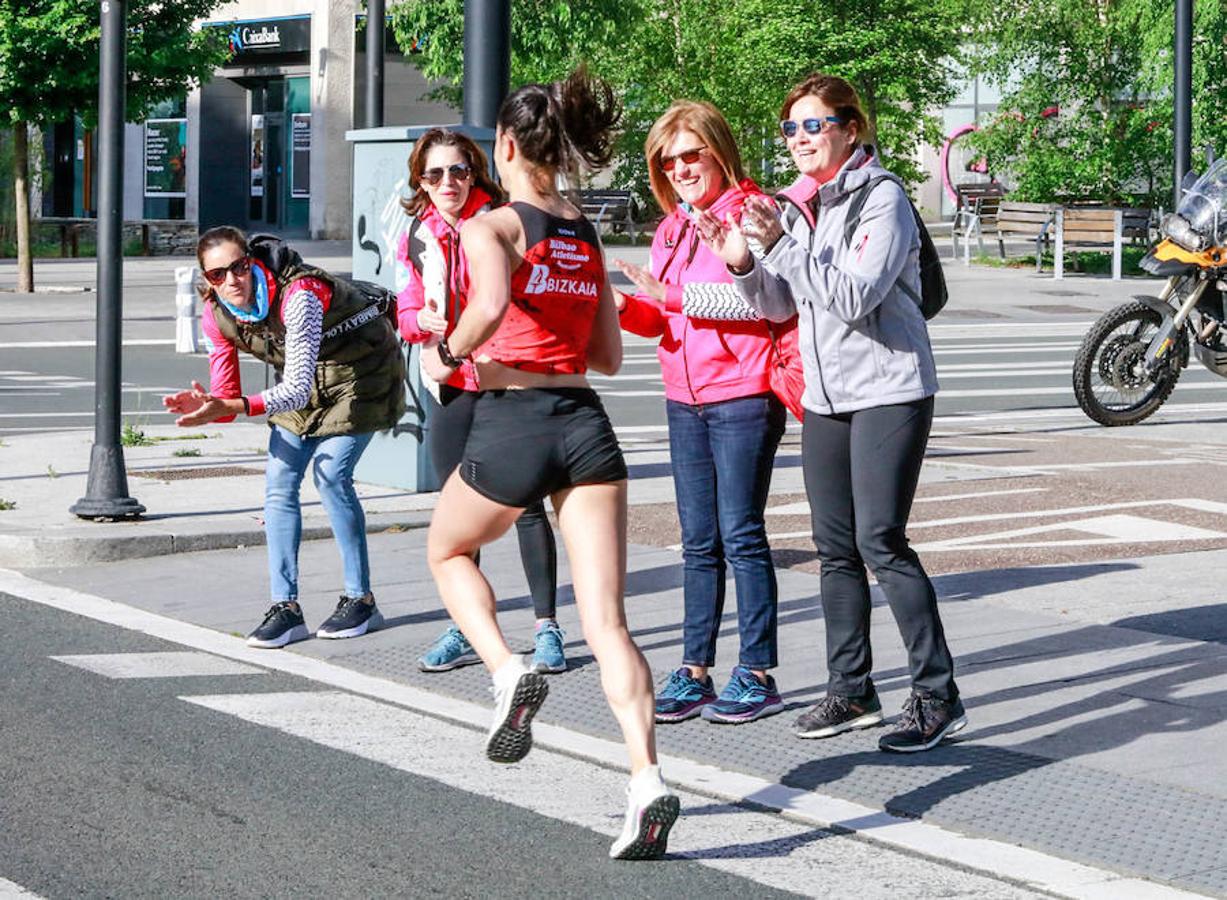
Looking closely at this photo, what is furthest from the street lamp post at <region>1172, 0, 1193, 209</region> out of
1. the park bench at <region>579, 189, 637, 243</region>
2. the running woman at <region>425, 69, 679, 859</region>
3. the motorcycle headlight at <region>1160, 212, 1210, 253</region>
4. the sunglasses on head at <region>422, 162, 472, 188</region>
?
the park bench at <region>579, 189, 637, 243</region>

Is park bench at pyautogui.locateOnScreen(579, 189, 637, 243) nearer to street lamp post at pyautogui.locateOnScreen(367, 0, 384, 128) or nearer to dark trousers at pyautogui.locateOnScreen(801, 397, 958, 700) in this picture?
street lamp post at pyautogui.locateOnScreen(367, 0, 384, 128)

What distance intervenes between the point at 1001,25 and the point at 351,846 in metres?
32.5

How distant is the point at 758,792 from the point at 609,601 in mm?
956

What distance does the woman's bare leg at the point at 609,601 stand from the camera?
5160mm

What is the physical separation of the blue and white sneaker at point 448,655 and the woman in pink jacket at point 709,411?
0.97 metres

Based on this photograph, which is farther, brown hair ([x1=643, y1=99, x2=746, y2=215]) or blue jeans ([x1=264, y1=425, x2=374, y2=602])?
blue jeans ([x1=264, y1=425, x2=374, y2=602])

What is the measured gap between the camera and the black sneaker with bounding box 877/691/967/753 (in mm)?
6230

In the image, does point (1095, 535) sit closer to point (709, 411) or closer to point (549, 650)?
point (549, 650)

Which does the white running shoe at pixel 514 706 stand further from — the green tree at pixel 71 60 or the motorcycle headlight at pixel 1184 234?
the green tree at pixel 71 60

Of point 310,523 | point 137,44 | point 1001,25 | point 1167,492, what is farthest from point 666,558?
point 1001,25

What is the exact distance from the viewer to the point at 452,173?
23.5ft

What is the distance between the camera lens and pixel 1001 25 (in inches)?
1417

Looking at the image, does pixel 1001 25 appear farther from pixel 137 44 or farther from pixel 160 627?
pixel 160 627

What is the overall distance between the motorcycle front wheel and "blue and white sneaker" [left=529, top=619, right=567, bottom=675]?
290 inches
